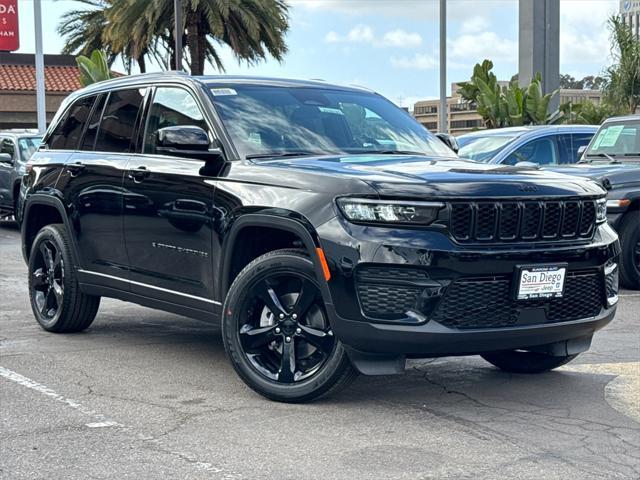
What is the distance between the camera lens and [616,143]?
12906 millimetres

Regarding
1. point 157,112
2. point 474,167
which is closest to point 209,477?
point 474,167

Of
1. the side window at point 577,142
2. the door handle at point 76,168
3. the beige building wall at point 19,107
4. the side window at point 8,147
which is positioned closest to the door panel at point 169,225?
→ the door handle at point 76,168

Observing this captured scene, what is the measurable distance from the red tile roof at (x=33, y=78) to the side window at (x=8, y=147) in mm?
26079

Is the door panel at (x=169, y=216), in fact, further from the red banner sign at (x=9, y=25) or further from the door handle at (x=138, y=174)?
the red banner sign at (x=9, y=25)

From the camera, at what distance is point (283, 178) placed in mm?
6203

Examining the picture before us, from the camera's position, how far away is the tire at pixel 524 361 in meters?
6.97

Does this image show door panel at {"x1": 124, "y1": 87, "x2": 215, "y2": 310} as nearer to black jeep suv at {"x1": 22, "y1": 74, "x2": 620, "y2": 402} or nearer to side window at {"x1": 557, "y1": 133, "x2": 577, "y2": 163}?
black jeep suv at {"x1": 22, "y1": 74, "x2": 620, "y2": 402}

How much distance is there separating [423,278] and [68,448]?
1.88 metres

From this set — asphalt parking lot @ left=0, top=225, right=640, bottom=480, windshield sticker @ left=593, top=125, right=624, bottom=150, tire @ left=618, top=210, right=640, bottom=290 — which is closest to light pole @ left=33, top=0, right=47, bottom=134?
windshield sticker @ left=593, top=125, right=624, bottom=150

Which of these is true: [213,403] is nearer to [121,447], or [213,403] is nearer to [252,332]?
[252,332]

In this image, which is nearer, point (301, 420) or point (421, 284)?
point (421, 284)

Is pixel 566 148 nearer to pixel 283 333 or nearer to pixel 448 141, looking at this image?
pixel 448 141

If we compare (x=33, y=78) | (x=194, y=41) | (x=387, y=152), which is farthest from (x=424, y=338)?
(x=33, y=78)

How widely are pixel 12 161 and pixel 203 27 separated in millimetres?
17662
